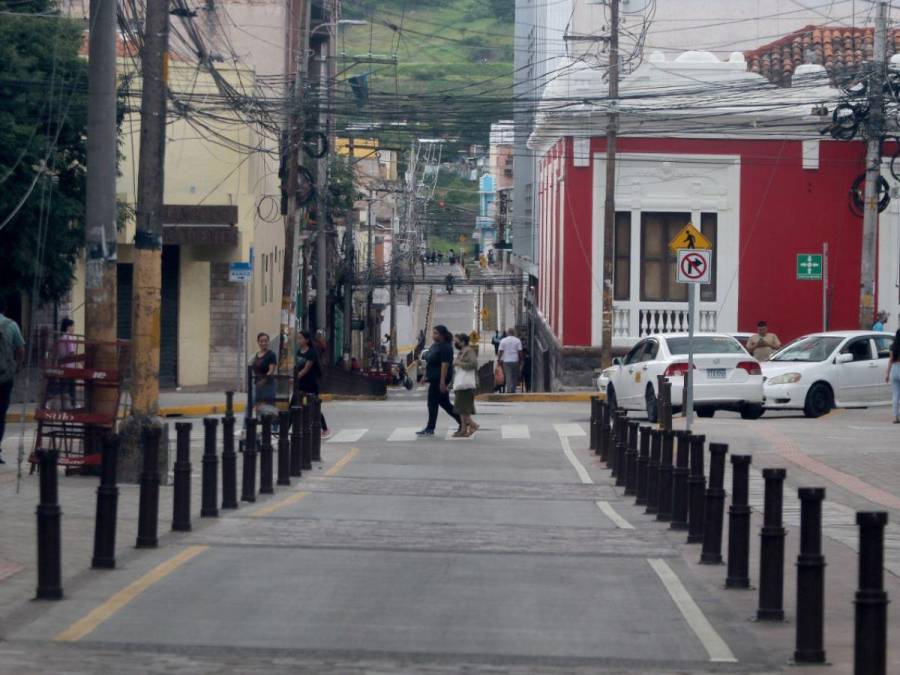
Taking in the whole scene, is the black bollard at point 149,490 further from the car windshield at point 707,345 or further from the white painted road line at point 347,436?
the car windshield at point 707,345

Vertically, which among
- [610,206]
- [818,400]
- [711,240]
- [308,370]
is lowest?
[818,400]

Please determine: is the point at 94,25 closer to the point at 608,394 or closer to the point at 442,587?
the point at 442,587

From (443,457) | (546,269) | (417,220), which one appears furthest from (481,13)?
(443,457)

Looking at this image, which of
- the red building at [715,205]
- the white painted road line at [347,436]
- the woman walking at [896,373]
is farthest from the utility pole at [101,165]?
the red building at [715,205]

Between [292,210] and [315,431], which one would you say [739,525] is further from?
[292,210]

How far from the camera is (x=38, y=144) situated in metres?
26.1

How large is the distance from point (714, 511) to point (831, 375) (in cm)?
1780

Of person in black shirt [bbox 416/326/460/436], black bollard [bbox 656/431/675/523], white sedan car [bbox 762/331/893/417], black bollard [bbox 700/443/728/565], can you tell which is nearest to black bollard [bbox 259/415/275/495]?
black bollard [bbox 656/431/675/523]

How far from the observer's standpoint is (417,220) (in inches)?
2948

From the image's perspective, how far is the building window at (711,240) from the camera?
3831cm

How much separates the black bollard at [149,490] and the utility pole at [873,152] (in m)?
24.6

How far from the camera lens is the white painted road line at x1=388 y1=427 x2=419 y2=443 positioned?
77.6 ft

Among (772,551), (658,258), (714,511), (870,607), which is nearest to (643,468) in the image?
(714,511)

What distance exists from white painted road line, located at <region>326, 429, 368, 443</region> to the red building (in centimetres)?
1343
